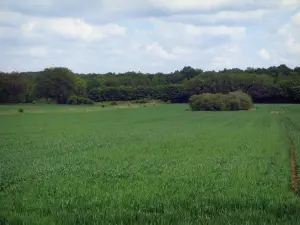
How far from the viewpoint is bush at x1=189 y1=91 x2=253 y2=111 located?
105062mm

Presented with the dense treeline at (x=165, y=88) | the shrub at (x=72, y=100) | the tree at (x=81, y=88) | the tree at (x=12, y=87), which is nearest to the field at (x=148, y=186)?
the tree at (x=12, y=87)

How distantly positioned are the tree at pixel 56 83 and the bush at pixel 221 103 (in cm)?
4646

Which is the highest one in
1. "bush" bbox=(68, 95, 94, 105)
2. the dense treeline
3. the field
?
the dense treeline

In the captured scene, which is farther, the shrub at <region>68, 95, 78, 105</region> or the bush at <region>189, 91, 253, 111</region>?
the shrub at <region>68, 95, 78, 105</region>

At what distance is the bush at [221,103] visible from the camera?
4136 inches

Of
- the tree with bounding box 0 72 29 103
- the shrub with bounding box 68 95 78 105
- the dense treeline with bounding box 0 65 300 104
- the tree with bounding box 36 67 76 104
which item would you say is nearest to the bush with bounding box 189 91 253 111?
the dense treeline with bounding box 0 65 300 104

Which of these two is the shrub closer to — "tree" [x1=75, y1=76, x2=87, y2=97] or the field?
"tree" [x1=75, y1=76, x2=87, y2=97]

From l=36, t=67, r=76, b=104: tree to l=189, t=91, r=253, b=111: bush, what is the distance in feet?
152

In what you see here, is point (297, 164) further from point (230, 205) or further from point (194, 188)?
point (230, 205)

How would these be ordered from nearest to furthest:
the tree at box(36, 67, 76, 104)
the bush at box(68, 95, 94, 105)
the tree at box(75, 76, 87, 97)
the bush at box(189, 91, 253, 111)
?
the bush at box(189, 91, 253, 111)
the tree at box(36, 67, 76, 104)
the bush at box(68, 95, 94, 105)
the tree at box(75, 76, 87, 97)

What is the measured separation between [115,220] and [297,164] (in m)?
12.9

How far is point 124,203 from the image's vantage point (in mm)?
12555

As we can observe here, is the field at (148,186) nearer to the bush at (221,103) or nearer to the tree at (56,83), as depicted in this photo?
the bush at (221,103)

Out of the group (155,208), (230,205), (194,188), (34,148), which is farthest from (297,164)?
(34,148)
